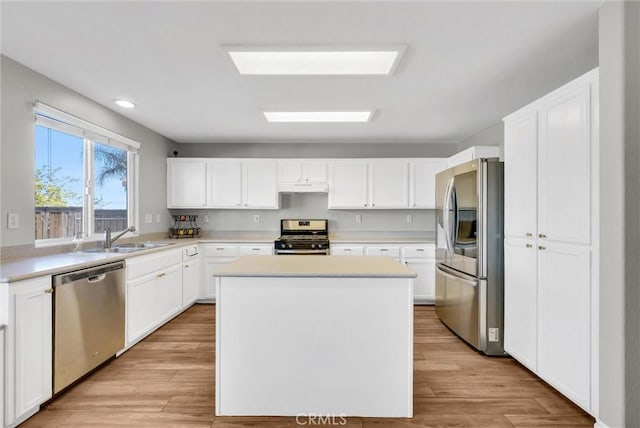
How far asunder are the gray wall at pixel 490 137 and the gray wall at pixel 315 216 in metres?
1.22

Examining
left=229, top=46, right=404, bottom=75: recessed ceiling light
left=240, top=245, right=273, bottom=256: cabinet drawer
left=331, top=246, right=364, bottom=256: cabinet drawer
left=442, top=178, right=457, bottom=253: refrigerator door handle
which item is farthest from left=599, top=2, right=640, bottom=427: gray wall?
left=240, top=245, right=273, bottom=256: cabinet drawer

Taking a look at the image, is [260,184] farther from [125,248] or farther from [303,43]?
[303,43]

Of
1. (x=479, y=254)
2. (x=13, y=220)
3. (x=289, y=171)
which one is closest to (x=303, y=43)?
(x=479, y=254)

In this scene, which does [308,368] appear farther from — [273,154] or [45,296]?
[273,154]

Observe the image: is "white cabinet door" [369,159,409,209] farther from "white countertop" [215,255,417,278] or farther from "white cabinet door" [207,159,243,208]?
"white countertop" [215,255,417,278]

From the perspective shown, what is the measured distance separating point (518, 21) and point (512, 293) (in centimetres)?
199

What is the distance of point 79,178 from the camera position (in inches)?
128

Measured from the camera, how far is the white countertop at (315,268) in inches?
78.4

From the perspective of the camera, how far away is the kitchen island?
203 centimetres

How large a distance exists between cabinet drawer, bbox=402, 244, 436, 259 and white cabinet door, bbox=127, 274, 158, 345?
310 centimetres

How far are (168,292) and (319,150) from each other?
2920 millimetres

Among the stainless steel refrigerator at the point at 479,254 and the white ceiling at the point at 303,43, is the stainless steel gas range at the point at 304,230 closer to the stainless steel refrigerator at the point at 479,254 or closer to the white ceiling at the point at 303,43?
the white ceiling at the point at 303,43

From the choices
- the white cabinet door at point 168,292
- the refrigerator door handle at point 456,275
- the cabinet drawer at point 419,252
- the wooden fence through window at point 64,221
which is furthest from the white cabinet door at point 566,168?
the wooden fence through window at point 64,221

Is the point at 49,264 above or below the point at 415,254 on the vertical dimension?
above
